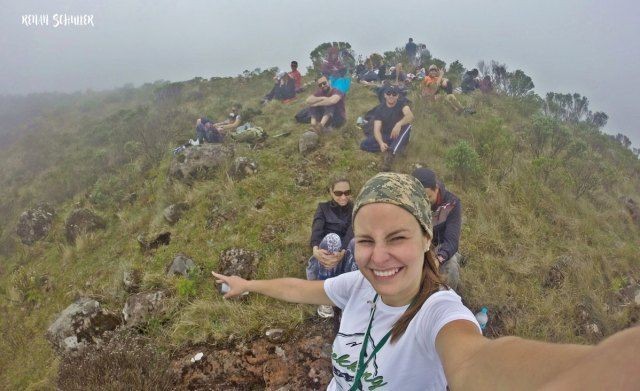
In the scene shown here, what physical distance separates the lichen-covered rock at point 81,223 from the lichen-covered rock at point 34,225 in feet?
4.57

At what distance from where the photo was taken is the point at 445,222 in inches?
164

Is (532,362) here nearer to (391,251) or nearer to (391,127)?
(391,251)

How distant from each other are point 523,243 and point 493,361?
16.4 ft

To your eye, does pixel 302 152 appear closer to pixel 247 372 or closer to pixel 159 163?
pixel 159 163

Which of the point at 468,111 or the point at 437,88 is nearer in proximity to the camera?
the point at 468,111

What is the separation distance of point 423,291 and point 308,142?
6.61 metres

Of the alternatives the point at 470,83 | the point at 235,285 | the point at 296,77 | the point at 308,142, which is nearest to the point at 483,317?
the point at 235,285

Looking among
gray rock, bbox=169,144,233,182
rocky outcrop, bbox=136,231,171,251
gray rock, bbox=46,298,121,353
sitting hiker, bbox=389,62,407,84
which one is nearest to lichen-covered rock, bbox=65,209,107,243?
gray rock, bbox=169,144,233,182

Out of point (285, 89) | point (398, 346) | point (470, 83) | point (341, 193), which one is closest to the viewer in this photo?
point (398, 346)

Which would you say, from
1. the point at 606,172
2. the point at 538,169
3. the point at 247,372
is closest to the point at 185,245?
the point at 247,372

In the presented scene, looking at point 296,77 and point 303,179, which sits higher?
point 296,77

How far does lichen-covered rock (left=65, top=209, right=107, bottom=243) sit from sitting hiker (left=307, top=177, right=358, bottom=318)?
Result: 18.7 feet

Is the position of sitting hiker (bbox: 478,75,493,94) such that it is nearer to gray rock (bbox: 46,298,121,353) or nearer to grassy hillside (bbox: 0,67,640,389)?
grassy hillside (bbox: 0,67,640,389)

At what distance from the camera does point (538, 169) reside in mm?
6793
